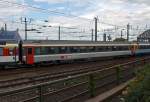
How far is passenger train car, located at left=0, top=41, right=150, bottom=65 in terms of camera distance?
112 feet

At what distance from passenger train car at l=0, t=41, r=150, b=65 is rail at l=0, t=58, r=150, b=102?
1832 centimetres

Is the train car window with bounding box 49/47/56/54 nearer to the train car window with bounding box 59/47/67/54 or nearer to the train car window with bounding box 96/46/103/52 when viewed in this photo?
the train car window with bounding box 59/47/67/54

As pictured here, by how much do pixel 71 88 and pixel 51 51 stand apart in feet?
90.1

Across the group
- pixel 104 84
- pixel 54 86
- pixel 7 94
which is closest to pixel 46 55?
pixel 104 84

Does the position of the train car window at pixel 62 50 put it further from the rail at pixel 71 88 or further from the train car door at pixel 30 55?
the rail at pixel 71 88

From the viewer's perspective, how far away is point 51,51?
128 ft

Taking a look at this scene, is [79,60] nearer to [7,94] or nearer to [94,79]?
[94,79]

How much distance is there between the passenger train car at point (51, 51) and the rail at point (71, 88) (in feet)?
60.1

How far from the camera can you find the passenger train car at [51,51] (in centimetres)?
3422

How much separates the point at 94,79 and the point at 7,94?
Answer: 5408 mm

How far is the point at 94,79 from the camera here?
502 inches

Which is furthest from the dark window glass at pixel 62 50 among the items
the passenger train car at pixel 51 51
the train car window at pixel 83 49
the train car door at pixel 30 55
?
the train car door at pixel 30 55

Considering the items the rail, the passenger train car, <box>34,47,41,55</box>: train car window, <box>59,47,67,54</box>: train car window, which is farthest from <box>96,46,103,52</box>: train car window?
the rail

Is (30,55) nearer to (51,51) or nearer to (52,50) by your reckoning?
(51,51)
